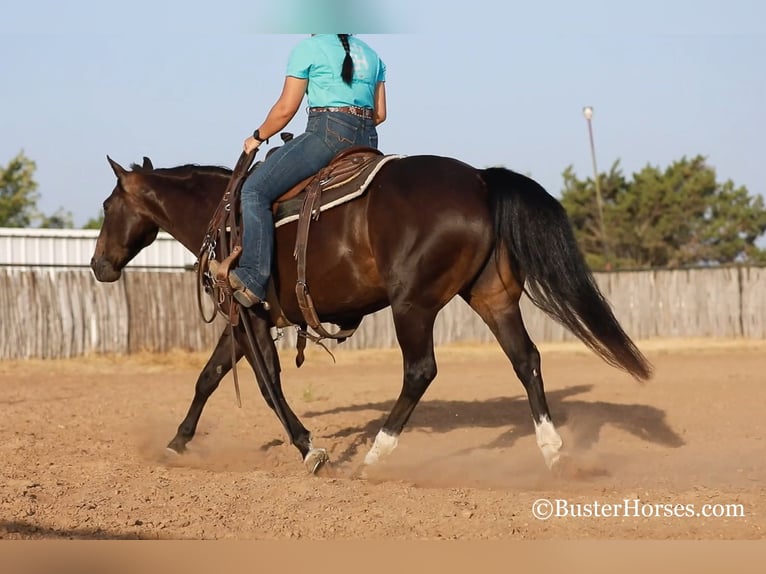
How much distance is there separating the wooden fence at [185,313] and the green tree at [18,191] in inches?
789

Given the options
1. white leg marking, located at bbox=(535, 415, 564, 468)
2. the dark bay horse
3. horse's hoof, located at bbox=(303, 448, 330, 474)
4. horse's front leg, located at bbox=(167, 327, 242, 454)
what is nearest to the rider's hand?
the dark bay horse

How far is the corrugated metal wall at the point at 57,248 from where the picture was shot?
91.0 ft

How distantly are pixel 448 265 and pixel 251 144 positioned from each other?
5.68ft

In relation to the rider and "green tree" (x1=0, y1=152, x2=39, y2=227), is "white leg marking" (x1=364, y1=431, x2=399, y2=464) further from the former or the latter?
"green tree" (x1=0, y1=152, x2=39, y2=227)

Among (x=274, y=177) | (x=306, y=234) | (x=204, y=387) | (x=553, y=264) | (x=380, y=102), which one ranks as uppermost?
(x=380, y=102)

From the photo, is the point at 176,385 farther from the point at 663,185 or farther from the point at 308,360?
the point at 663,185

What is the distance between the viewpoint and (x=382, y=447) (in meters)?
6.61

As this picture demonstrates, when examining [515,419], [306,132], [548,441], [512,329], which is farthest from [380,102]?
[515,419]

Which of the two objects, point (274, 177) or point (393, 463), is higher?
point (274, 177)

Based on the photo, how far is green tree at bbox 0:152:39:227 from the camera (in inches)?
1543

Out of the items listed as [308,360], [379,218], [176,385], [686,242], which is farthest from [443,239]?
[686,242]

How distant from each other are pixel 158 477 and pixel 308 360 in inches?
553

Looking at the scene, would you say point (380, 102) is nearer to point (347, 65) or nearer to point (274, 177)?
point (347, 65)

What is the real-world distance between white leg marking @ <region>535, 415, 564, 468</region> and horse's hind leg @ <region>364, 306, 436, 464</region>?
Answer: 0.78 metres
